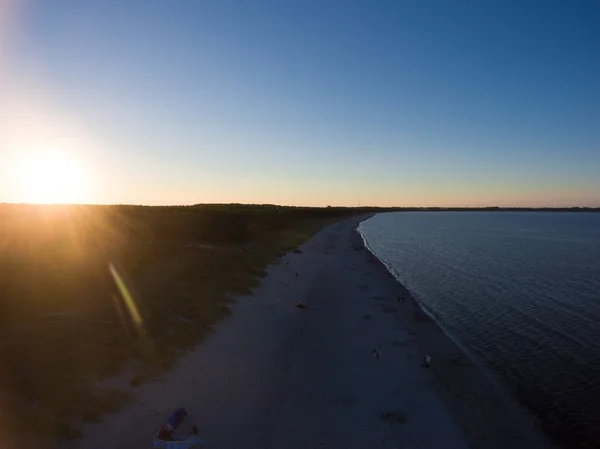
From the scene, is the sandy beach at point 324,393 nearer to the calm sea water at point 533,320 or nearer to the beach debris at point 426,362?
the beach debris at point 426,362

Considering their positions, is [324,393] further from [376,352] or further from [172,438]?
[172,438]

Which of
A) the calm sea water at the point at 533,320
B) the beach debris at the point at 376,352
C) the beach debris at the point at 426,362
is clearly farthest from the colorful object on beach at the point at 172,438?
the calm sea water at the point at 533,320

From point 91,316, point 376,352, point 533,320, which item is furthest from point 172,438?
point 533,320

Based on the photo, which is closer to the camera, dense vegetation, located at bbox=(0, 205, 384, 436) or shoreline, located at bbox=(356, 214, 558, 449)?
dense vegetation, located at bbox=(0, 205, 384, 436)

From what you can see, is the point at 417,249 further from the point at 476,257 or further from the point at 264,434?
the point at 264,434

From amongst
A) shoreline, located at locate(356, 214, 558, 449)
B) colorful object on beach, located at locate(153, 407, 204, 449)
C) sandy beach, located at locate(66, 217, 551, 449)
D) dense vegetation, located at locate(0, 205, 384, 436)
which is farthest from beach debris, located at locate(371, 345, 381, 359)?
colorful object on beach, located at locate(153, 407, 204, 449)

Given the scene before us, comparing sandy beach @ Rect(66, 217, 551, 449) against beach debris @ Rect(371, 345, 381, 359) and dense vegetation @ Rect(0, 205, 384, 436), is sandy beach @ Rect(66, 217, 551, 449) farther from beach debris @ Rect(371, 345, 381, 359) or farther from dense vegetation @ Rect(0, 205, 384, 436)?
dense vegetation @ Rect(0, 205, 384, 436)
